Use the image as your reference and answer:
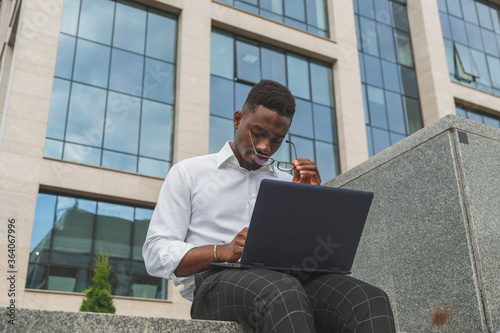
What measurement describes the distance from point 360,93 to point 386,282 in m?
16.0

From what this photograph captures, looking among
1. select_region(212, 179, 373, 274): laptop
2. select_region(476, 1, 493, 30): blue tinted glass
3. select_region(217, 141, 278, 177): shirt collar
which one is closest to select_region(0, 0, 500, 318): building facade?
select_region(476, 1, 493, 30): blue tinted glass

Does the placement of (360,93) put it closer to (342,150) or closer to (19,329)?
(342,150)

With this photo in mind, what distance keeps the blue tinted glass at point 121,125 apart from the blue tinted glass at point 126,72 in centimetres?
31

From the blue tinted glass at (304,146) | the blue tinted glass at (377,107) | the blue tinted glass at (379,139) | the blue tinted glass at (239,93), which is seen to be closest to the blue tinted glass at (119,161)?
the blue tinted glass at (239,93)

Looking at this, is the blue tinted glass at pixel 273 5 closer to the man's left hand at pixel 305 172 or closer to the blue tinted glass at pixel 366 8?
the blue tinted glass at pixel 366 8

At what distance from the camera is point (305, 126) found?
58.6 ft

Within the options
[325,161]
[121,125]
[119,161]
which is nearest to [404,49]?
[325,161]

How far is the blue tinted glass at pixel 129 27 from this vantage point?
16.1 metres

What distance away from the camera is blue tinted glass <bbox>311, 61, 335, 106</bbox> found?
1884cm

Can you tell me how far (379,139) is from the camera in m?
19.6

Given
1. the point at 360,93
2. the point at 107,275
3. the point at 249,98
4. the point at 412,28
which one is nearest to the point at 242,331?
the point at 249,98

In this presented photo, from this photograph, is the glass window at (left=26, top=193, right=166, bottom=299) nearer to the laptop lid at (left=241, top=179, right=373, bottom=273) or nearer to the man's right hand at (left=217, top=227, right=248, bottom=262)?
the man's right hand at (left=217, top=227, right=248, bottom=262)

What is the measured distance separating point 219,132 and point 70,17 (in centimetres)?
579

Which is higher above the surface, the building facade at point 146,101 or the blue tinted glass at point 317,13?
the blue tinted glass at point 317,13
